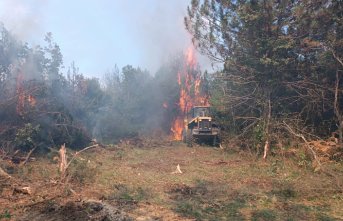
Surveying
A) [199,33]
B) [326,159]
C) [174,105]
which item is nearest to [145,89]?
[174,105]

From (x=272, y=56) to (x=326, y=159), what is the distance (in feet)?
15.5

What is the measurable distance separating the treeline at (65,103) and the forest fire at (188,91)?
0.97m

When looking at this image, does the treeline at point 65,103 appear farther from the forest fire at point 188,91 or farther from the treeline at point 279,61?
the treeline at point 279,61

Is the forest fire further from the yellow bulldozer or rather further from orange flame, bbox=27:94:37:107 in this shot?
orange flame, bbox=27:94:37:107

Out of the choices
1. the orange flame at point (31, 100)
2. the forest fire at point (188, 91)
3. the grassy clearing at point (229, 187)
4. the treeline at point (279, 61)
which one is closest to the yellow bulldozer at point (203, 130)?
the treeline at point (279, 61)

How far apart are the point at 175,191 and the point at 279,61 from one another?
8027 millimetres

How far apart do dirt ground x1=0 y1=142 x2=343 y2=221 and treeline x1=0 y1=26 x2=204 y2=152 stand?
1.97 metres

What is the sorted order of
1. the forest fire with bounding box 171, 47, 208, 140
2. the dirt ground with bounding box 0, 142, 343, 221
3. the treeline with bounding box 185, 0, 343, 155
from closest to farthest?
the dirt ground with bounding box 0, 142, 343, 221
the treeline with bounding box 185, 0, 343, 155
the forest fire with bounding box 171, 47, 208, 140

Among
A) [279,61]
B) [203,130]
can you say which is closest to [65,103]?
[203,130]

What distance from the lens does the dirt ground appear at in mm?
6681

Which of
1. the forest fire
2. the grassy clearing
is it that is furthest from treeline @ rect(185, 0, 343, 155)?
the forest fire

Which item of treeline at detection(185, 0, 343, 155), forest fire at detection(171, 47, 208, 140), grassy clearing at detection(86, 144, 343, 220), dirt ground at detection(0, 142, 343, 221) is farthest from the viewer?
forest fire at detection(171, 47, 208, 140)

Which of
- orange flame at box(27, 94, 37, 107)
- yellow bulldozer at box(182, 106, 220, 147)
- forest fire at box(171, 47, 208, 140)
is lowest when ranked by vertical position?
yellow bulldozer at box(182, 106, 220, 147)

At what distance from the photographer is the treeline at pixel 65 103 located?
1408 centimetres
